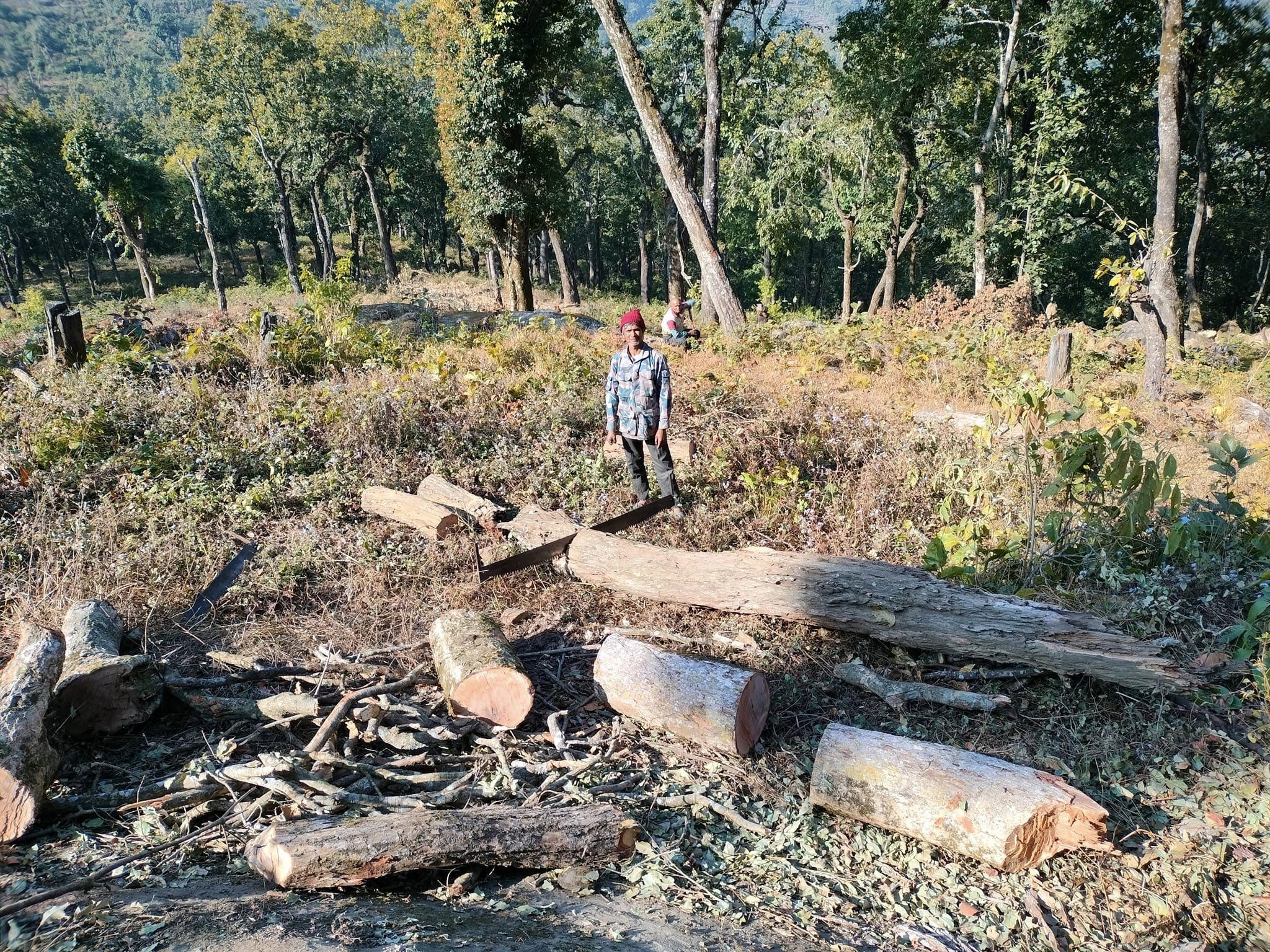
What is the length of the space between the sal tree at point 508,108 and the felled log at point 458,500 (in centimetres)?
1201

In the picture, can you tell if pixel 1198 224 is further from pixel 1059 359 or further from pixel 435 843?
pixel 435 843

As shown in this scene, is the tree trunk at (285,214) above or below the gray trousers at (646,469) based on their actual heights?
above

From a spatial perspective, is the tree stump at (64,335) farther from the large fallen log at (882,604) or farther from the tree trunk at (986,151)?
the tree trunk at (986,151)

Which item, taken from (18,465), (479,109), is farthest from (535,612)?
(479,109)

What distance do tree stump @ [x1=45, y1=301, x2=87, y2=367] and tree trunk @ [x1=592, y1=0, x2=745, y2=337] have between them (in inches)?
295

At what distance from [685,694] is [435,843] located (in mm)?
1457

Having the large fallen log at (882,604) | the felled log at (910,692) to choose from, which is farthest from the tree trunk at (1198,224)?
the felled log at (910,692)

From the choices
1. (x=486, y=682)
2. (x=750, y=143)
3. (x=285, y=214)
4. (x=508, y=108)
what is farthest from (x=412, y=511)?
(x=285, y=214)

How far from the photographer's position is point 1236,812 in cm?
307

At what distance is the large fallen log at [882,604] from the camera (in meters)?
3.64

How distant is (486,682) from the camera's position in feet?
12.0

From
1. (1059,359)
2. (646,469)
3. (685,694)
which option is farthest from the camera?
(1059,359)

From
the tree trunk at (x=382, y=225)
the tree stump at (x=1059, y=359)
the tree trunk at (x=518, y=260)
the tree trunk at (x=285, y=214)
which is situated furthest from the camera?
the tree trunk at (x=382, y=225)

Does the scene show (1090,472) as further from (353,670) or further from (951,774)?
(353,670)
